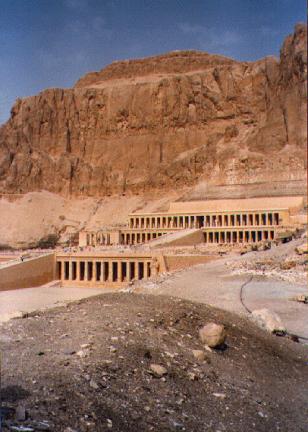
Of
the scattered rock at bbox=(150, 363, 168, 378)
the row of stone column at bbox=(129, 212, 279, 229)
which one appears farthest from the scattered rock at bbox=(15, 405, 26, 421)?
the row of stone column at bbox=(129, 212, 279, 229)

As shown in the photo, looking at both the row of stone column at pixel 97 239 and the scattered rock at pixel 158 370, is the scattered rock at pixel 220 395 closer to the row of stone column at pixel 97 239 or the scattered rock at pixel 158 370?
the scattered rock at pixel 158 370

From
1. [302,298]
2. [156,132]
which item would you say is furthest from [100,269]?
[156,132]

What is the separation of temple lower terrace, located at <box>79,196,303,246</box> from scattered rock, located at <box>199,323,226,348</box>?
46295 millimetres

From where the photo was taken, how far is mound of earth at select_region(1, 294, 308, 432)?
5562 millimetres

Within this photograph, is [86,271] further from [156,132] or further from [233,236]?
[156,132]

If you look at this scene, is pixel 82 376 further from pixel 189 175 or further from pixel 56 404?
pixel 189 175

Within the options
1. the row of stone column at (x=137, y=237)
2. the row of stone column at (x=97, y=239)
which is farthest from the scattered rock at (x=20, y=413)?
the row of stone column at (x=97, y=239)

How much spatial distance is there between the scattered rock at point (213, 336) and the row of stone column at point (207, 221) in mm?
51447

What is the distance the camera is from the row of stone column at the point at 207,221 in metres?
61.5

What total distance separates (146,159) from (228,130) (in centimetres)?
1814

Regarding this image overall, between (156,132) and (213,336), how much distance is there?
303ft

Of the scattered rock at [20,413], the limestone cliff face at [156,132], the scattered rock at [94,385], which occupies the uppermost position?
the limestone cliff face at [156,132]

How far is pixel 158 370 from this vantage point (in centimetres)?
716

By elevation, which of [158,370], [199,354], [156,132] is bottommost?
[199,354]
